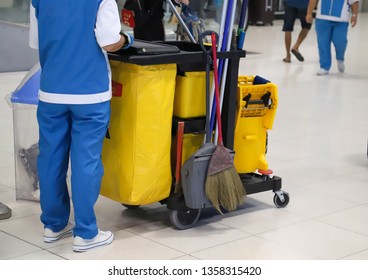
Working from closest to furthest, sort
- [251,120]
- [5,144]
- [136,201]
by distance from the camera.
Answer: [136,201] → [251,120] → [5,144]

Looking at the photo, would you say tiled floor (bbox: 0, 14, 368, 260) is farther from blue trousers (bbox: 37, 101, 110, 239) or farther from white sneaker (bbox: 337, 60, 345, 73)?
white sneaker (bbox: 337, 60, 345, 73)

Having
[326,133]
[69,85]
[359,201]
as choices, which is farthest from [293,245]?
[326,133]

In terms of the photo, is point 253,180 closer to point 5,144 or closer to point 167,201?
point 167,201

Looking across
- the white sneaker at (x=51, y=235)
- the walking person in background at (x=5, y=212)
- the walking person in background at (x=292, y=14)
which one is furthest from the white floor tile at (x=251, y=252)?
the walking person in background at (x=292, y=14)

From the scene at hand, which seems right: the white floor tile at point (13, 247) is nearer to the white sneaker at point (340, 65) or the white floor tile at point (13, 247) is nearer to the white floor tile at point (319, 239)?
the white floor tile at point (319, 239)

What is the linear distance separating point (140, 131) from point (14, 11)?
7348 millimetres

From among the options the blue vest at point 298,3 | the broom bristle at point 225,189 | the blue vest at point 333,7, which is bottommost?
the broom bristle at point 225,189

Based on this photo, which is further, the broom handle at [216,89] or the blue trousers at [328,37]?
the blue trousers at [328,37]

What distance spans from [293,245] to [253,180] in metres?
0.62

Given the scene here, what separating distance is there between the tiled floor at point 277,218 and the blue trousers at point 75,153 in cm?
22

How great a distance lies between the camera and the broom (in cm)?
407

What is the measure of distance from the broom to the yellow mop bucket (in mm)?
269

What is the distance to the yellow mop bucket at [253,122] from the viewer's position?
4.42m

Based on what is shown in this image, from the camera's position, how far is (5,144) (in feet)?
19.7
